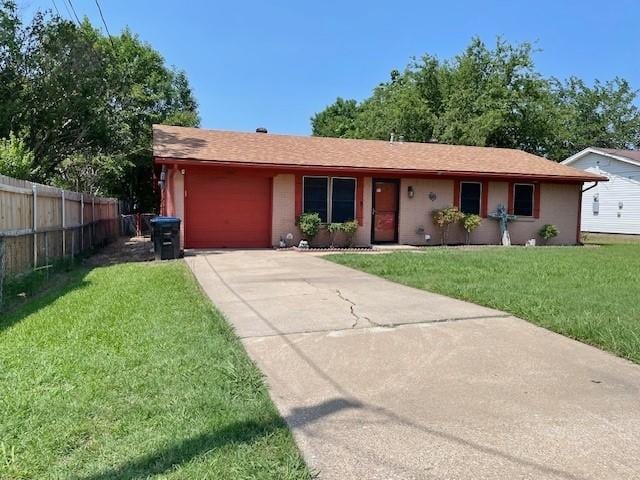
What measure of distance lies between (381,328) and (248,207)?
9707mm

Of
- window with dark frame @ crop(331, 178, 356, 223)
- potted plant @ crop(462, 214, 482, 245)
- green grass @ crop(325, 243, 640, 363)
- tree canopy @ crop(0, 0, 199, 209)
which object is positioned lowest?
green grass @ crop(325, 243, 640, 363)

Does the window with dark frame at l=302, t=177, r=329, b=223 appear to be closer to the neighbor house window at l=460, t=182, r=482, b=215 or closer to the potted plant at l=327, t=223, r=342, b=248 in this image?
the potted plant at l=327, t=223, r=342, b=248

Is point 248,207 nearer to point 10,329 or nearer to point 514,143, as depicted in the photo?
point 10,329

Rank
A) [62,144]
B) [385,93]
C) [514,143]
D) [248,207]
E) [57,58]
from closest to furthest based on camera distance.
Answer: [248,207] < [57,58] < [62,144] < [514,143] < [385,93]

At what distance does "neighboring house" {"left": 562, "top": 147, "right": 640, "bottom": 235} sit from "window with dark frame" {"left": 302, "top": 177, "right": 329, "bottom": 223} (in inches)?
683

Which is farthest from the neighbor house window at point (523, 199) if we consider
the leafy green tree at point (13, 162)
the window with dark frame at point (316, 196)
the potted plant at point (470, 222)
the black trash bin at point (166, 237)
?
the leafy green tree at point (13, 162)

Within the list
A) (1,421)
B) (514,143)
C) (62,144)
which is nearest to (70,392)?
(1,421)

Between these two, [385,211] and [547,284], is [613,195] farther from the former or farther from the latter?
[547,284]

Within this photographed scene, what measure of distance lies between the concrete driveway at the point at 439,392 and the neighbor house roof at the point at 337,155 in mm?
8426

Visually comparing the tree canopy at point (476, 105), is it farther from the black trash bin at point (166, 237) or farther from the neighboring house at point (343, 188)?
the black trash bin at point (166, 237)

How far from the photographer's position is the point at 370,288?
7.81 metres

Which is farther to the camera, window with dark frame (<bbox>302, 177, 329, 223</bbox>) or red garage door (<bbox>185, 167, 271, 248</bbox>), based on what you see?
window with dark frame (<bbox>302, 177, 329, 223</bbox>)

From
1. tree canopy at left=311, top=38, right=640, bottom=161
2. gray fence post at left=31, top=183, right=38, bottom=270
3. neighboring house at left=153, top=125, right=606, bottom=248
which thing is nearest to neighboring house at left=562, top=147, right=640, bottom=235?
tree canopy at left=311, top=38, right=640, bottom=161

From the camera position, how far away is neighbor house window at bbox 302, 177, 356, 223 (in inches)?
590
